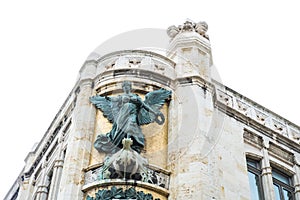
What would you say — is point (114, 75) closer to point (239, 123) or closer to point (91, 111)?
point (91, 111)

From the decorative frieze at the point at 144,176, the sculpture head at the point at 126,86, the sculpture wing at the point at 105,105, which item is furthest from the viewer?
the sculpture head at the point at 126,86

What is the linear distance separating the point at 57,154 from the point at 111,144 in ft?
14.1

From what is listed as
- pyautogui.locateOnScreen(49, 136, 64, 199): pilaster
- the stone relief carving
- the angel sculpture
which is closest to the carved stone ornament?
the stone relief carving

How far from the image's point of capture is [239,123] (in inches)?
715

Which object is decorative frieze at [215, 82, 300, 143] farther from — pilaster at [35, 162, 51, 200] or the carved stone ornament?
pilaster at [35, 162, 51, 200]

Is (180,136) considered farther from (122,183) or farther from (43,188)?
(43,188)

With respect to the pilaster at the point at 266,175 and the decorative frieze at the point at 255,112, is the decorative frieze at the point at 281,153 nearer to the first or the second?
the pilaster at the point at 266,175

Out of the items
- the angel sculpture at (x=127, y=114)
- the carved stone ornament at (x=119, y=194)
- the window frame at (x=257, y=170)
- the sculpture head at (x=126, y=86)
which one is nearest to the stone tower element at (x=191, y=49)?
the angel sculpture at (x=127, y=114)

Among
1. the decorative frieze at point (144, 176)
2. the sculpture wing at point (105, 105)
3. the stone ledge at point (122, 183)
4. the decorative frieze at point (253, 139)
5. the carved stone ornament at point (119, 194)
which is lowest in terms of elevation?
the carved stone ornament at point (119, 194)

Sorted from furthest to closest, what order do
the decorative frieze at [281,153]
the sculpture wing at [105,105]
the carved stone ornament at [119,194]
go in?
the decorative frieze at [281,153] → the sculpture wing at [105,105] → the carved stone ornament at [119,194]

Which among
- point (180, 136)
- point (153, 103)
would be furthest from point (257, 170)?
point (153, 103)

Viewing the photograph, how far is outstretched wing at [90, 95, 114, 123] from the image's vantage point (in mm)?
15586

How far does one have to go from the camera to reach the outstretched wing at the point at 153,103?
15.4 m

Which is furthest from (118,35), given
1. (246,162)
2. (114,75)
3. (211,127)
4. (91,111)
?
(246,162)
